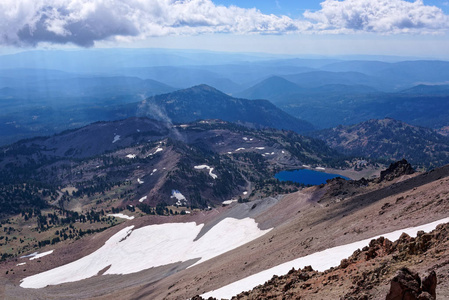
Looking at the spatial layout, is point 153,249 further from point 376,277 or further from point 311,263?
point 376,277

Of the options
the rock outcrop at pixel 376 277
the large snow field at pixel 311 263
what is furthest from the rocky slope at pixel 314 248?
the large snow field at pixel 311 263

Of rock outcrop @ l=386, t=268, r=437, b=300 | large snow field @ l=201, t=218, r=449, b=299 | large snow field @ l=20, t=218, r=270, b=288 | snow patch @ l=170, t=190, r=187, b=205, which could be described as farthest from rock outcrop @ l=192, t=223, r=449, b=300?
snow patch @ l=170, t=190, r=187, b=205

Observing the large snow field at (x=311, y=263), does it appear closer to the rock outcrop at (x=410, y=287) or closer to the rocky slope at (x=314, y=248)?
the rocky slope at (x=314, y=248)

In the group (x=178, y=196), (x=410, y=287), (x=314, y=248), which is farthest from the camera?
(x=178, y=196)

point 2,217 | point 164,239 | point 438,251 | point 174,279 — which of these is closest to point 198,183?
point 2,217

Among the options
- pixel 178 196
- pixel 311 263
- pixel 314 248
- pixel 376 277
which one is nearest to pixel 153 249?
pixel 314 248

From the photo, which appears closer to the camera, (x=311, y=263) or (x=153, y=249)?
(x=311, y=263)

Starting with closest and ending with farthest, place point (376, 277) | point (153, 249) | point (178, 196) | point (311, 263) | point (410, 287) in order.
Answer: point (410, 287) < point (376, 277) < point (311, 263) < point (153, 249) < point (178, 196)
